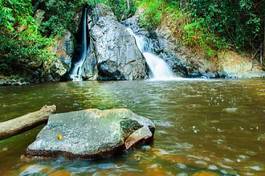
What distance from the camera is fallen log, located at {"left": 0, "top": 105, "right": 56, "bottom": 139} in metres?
4.71

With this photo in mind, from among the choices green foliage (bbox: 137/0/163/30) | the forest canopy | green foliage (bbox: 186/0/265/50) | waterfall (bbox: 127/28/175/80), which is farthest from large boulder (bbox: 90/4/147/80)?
green foliage (bbox: 186/0/265/50)

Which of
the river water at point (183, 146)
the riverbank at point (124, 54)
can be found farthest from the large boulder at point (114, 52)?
the river water at point (183, 146)

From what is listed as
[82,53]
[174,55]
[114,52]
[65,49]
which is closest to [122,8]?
[82,53]

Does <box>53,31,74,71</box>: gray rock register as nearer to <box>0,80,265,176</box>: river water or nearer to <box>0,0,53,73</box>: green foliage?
<box>0,0,53,73</box>: green foliage

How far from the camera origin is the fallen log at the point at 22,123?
471cm

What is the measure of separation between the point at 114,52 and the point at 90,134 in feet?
47.7

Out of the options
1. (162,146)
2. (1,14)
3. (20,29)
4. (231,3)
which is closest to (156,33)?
(231,3)

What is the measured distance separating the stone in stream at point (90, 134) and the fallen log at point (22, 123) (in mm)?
172

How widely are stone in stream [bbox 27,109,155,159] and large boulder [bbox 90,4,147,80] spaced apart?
1289 cm

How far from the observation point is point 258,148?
4.78m

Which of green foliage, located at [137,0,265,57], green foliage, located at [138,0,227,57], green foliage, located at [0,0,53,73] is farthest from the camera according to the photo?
green foliage, located at [138,0,227,57]

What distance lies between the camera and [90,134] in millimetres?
4711

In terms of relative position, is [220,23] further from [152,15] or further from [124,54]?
[124,54]

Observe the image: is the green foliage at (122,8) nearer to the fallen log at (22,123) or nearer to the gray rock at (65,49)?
the gray rock at (65,49)
